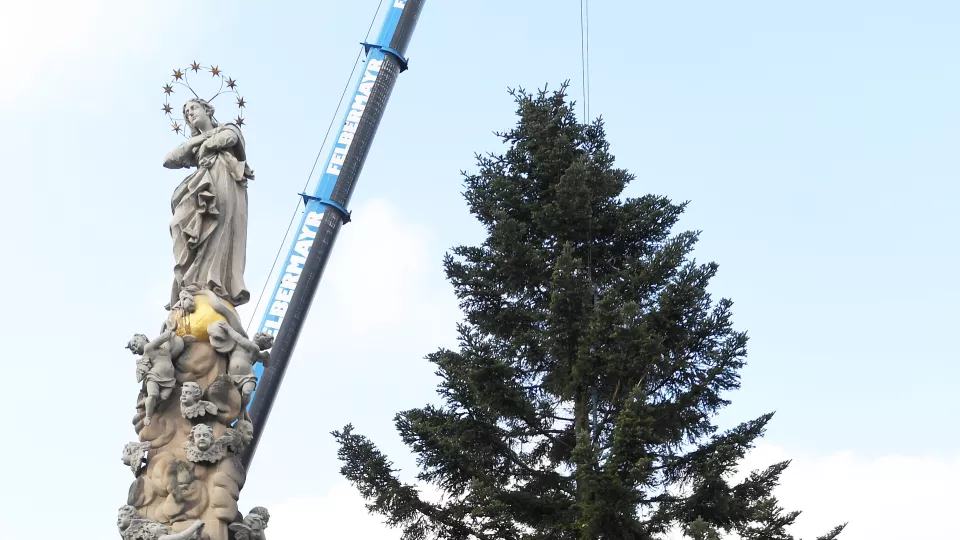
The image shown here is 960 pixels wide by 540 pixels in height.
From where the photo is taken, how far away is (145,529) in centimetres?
738

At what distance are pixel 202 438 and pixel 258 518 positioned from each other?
669 mm

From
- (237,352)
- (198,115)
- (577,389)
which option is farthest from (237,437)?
(577,389)

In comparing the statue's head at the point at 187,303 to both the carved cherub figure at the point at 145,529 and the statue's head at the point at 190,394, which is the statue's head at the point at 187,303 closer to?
the statue's head at the point at 190,394

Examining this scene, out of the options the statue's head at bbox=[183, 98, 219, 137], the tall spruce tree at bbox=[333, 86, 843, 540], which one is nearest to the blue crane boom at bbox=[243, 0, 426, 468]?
the tall spruce tree at bbox=[333, 86, 843, 540]

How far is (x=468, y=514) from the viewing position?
17.2 m

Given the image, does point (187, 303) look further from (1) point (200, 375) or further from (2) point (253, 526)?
(2) point (253, 526)

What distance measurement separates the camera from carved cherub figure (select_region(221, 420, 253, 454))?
25.8 feet

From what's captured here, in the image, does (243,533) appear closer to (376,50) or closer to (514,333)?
(514,333)

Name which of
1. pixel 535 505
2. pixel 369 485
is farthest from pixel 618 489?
pixel 369 485

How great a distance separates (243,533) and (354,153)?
17.5 metres

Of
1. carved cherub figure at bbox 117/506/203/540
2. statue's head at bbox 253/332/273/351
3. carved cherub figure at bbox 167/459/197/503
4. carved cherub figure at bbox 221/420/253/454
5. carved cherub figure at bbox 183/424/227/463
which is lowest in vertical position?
carved cherub figure at bbox 117/506/203/540

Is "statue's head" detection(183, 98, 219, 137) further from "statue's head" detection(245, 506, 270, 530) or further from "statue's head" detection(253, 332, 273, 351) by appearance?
"statue's head" detection(245, 506, 270, 530)

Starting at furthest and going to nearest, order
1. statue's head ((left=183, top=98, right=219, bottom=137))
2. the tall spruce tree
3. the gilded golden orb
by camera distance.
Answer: the tall spruce tree → statue's head ((left=183, top=98, right=219, bottom=137)) → the gilded golden orb

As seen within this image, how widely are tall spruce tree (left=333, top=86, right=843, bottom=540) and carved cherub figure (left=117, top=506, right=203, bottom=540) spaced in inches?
348
